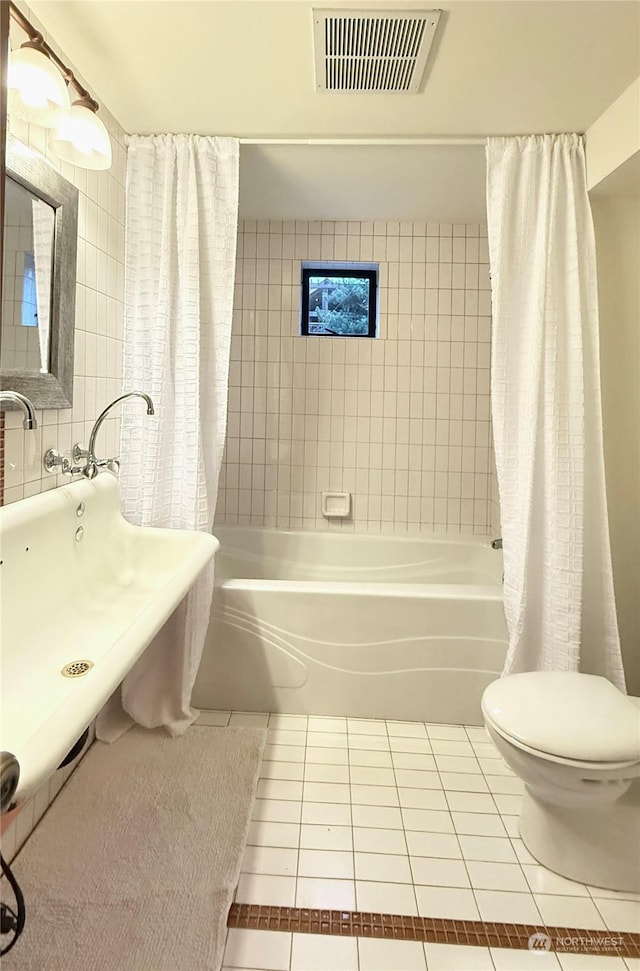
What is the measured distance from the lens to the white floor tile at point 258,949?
1302 mm

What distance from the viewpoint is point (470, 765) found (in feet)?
6.76

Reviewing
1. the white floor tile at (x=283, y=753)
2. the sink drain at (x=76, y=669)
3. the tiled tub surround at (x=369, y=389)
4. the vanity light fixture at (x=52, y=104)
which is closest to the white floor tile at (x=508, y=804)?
the white floor tile at (x=283, y=753)

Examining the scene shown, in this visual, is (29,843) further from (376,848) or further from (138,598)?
(376,848)

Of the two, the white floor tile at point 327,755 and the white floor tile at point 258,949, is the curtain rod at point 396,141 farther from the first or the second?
the white floor tile at point 258,949

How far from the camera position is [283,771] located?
1.99 meters

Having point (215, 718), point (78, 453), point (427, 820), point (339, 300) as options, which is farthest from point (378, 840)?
point (339, 300)

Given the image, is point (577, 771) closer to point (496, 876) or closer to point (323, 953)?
point (496, 876)

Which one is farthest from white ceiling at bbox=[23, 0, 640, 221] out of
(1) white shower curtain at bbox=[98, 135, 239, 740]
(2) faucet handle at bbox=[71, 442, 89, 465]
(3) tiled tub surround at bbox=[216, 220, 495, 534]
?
(2) faucet handle at bbox=[71, 442, 89, 465]

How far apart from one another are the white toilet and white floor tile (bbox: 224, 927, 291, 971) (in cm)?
71

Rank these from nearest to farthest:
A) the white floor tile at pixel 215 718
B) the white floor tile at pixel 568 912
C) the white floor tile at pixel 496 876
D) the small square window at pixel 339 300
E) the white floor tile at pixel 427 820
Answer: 1. the white floor tile at pixel 568 912
2. the white floor tile at pixel 496 876
3. the white floor tile at pixel 427 820
4. the white floor tile at pixel 215 718
5. the small square window at pixel 339 300

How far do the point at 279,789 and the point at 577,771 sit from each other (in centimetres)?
93

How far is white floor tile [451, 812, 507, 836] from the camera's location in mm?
1729

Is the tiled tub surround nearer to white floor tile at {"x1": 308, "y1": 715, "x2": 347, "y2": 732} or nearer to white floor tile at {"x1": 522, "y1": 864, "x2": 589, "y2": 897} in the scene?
white floor tile at {"x1": 308, "y1": 715, "x2": 347, "y2": 732}

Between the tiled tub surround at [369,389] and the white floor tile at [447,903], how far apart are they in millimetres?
1888
